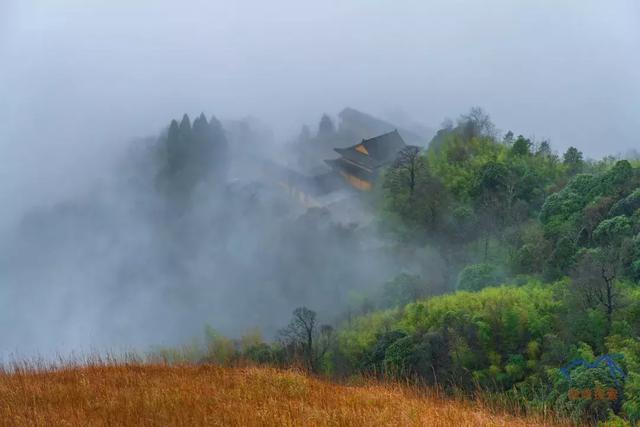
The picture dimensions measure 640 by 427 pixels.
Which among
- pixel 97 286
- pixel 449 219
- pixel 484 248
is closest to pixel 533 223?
pixel 484 248

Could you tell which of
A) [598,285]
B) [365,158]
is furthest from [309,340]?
[365,158]

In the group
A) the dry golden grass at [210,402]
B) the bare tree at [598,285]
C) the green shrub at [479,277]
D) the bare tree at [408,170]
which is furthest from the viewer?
the bare tree at [408,170]

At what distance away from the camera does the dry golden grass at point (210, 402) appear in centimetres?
600

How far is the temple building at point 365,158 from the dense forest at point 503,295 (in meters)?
8.44

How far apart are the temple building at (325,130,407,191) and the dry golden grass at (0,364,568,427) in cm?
3703

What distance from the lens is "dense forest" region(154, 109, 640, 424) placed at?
14.5 m

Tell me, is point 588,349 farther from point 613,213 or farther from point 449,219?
point 449,219

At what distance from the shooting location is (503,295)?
19188 mm

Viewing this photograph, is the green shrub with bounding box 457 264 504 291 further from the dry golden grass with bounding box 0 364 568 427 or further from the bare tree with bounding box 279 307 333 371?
the dry golden grass with bounding box 0 364 568 427

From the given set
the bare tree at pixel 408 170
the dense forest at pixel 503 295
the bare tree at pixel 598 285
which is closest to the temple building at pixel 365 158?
the dense forest at pixel 503 295

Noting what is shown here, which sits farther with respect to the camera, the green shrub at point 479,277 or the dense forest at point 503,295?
the green shrub at point 479,277

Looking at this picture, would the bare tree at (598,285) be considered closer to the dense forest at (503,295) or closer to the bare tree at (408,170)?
the dense forest at (503,295)

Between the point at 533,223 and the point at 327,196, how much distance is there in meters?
21.0

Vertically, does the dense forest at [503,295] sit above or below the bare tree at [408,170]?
below
